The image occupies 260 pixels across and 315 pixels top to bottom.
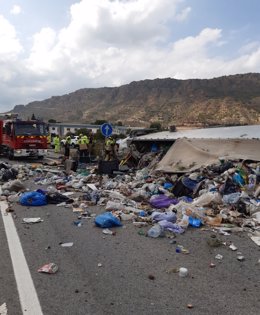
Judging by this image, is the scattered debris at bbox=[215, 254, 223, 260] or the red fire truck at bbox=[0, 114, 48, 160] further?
the red fire truck at bbox=[0, 114, 48, 160]

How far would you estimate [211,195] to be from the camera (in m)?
9.00

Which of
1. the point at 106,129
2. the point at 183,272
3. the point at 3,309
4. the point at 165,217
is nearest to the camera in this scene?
the point at 3,309

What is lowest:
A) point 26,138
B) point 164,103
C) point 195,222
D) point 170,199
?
point 170,199

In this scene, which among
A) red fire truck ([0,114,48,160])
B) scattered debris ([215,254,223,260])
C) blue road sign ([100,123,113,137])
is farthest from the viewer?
red fire truck ([0,114,48,160])

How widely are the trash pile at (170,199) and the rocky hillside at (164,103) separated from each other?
68081 millimetres

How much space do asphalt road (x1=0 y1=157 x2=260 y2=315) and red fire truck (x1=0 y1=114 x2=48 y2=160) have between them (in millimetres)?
16141

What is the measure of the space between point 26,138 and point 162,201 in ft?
48.6

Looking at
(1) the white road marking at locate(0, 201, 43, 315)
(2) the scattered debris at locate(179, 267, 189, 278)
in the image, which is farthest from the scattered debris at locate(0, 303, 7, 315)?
(2) the scattered debris at locate(179, 267, 189, 278)

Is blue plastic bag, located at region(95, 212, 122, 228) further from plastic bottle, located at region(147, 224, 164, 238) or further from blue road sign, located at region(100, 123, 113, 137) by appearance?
blue road sign, located at region(100, 123, 113, 137)

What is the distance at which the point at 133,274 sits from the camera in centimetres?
476

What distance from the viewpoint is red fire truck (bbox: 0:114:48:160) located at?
22.4 meters

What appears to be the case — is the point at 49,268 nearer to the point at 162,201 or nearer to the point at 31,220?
the point at 31,220

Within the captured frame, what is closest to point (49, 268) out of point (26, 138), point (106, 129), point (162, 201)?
point (162, 201)

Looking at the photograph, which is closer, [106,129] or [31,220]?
[31,220]
